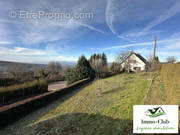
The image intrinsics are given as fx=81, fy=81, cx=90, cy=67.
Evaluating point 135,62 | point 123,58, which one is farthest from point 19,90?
point 135,62

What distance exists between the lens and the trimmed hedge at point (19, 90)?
22.4 ft

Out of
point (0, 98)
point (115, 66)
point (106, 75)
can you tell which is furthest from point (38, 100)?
point (115, 66)

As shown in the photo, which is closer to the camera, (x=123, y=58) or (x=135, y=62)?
(x=135, y=62)

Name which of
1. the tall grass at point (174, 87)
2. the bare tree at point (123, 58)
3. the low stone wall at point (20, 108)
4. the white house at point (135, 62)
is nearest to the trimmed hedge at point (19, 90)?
the low stone wall at point (20, 108)

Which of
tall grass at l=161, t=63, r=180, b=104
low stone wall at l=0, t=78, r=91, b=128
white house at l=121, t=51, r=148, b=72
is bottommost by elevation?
low stone wall at l=0, t=78, r=91, b=128

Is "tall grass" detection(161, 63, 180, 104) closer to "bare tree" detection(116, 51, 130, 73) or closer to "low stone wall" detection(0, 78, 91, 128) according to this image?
"low stone wall" detection(0, 78, 91, 128)

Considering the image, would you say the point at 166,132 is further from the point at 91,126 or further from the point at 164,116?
the point at 91,126

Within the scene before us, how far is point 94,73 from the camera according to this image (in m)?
16.1

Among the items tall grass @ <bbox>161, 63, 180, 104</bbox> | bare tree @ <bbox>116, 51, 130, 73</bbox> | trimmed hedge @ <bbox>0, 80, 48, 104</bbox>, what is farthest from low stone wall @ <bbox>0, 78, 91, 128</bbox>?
bare tree @ <bbox>116, 51, 130, 73</bbox>

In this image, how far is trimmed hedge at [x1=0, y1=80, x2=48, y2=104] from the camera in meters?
6.84

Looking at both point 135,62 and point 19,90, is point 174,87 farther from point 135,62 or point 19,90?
point 135,62

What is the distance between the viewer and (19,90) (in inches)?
315

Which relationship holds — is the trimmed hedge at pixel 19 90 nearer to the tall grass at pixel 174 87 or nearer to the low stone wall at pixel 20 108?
the low stone wall at pixel 20 108

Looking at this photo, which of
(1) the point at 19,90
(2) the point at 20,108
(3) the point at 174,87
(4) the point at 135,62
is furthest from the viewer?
(4) the point at 135,62
